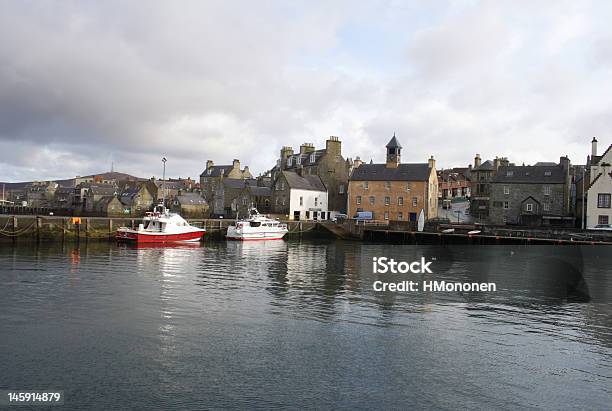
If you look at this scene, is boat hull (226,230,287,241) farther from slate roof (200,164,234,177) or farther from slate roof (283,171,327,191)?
slate roof (200,164,234,177)

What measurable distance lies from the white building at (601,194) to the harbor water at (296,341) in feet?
109

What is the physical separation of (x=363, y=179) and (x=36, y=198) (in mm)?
126457

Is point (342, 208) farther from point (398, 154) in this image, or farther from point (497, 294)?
point (497, 294)

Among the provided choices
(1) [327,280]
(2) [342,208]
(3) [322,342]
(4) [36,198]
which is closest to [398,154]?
(2) [342,208]

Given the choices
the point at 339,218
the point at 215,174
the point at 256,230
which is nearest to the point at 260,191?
the point at 339,218

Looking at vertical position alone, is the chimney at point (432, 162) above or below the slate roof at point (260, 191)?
above

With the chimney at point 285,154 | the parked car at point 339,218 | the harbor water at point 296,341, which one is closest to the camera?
the harbor water at point 296,341

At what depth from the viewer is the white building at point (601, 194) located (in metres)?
62.3

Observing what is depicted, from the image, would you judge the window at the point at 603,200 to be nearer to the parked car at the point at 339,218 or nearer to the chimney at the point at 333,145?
the parked car at the point at 339,218

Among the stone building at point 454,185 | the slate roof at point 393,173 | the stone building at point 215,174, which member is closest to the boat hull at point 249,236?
the slate roof at point 393,173

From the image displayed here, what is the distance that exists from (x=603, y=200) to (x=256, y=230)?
140 feet

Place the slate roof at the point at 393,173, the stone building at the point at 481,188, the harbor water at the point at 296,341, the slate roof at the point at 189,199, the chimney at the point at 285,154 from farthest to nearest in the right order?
the chimney at the point at 285,154 < the slate roof at the point at 189,199 < the stone building at the point at 481,188 < the slate roof at the point at 393,173 < the harbor water at the point at 296,341

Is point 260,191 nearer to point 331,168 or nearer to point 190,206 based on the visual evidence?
point 331,168

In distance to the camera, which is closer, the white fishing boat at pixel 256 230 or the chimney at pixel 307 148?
the white fishing boat at pixel 256 230
